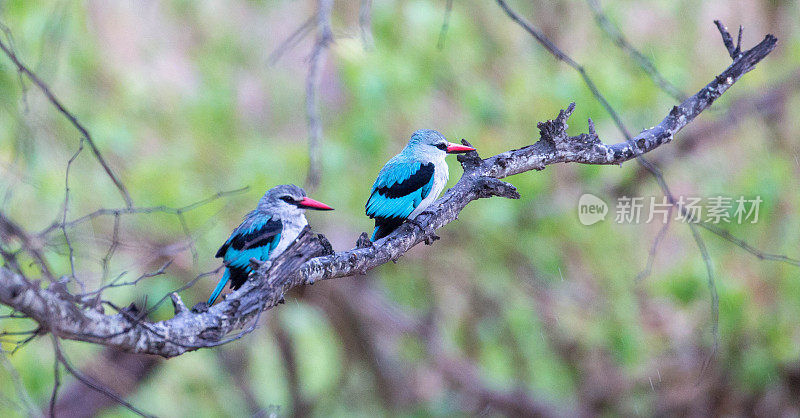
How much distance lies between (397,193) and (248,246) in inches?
20.4

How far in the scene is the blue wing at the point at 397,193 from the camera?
2.53 meters

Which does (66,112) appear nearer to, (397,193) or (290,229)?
(290,229)

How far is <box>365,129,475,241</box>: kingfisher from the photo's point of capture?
2.54m

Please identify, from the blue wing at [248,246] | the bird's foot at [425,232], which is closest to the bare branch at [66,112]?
the blue wing at [248,246]

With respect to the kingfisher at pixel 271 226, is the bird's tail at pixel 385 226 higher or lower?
lower

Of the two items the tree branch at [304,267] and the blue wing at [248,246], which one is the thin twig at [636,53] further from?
the blue wing at [248,246]

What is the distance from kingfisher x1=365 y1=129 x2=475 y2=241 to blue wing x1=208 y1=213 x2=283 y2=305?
332 mm

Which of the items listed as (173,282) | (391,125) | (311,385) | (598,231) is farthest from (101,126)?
(598,231)

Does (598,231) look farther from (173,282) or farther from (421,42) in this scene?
(173,282)

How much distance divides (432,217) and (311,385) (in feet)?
18.5

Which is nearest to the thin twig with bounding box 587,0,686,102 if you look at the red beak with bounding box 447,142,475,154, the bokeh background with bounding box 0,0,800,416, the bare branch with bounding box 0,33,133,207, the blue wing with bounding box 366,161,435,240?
the red beak with bounding box 447,142,475,154

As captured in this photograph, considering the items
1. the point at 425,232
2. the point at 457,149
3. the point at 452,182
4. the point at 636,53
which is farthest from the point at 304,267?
the point at 452,182

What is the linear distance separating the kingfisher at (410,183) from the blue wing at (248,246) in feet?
Result: 1.09

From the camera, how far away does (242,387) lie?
8.35m
